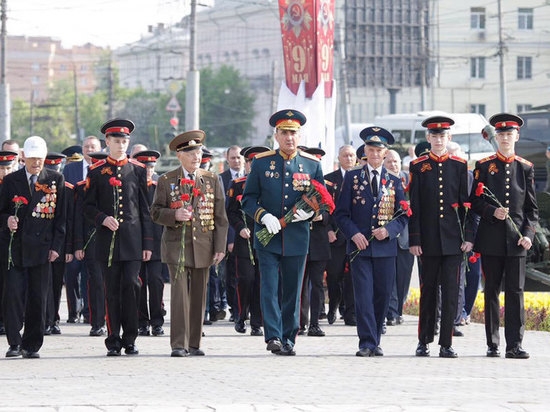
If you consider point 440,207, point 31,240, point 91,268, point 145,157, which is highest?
point 145,157

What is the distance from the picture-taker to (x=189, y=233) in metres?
12.1

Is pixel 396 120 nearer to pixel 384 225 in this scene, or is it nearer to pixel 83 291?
pixel 83 291

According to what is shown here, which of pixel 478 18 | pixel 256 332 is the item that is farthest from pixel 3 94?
pixel 478 18

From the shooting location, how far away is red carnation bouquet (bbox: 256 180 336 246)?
12.1 metres

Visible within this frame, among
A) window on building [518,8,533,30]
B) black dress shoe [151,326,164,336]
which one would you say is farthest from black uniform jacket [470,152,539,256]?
window on building [518,8,533,30]

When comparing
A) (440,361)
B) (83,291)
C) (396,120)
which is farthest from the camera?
(396,120)

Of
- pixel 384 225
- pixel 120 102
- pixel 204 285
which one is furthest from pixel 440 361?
pixel 120 102

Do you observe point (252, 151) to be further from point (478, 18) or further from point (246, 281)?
point (478, 18)

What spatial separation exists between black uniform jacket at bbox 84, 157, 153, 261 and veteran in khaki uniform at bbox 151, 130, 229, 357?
0.72 feet

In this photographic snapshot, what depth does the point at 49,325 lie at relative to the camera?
14.6m

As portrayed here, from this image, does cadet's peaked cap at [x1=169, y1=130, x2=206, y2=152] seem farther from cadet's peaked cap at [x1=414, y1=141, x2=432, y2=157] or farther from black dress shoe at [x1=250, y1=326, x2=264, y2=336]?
cadet's peaked cap at [x1=414, y1=141, x2=432, y2=157]

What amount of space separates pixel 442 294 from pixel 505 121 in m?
1.67

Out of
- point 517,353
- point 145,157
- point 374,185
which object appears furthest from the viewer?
point 145,157

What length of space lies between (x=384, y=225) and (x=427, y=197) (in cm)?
47
